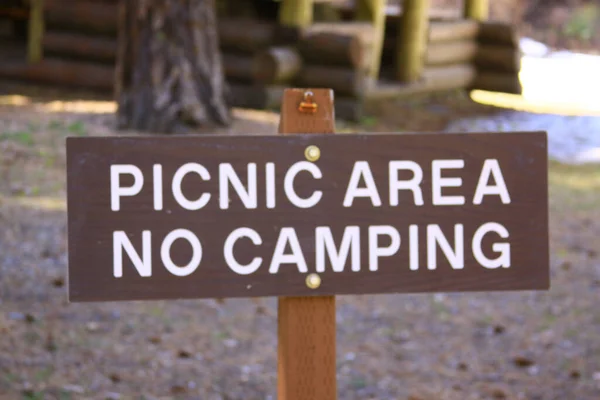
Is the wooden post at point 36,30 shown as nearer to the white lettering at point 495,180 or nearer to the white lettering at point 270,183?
the white lettering at point 270,183

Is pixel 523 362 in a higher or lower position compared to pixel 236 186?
lower

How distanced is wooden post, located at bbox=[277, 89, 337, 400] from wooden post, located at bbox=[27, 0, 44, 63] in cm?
1333

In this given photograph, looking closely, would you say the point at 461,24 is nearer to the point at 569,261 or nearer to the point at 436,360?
the point at 569,261

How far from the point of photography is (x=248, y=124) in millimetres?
10719

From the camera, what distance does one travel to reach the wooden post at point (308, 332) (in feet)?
8.52

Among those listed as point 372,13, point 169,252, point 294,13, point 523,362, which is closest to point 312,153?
point 169,252

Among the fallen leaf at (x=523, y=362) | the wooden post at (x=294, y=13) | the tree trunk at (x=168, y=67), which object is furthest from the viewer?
the wooden post at (x=294, y=13)

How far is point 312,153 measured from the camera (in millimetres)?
2561

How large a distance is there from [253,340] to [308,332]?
3.53 m

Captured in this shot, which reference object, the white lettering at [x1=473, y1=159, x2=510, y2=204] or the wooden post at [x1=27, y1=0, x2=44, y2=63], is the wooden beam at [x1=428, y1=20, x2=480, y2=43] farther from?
the white lettering at [x1=473, y1=159, x2=510, y2=204]

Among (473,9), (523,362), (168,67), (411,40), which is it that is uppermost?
(473,9)

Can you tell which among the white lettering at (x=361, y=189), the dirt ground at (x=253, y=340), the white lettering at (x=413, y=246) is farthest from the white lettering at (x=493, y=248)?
the dirt ground at (x=253, y=340)

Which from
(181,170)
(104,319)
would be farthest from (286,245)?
(104,319)

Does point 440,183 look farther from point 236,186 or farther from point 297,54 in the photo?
point 297,54
